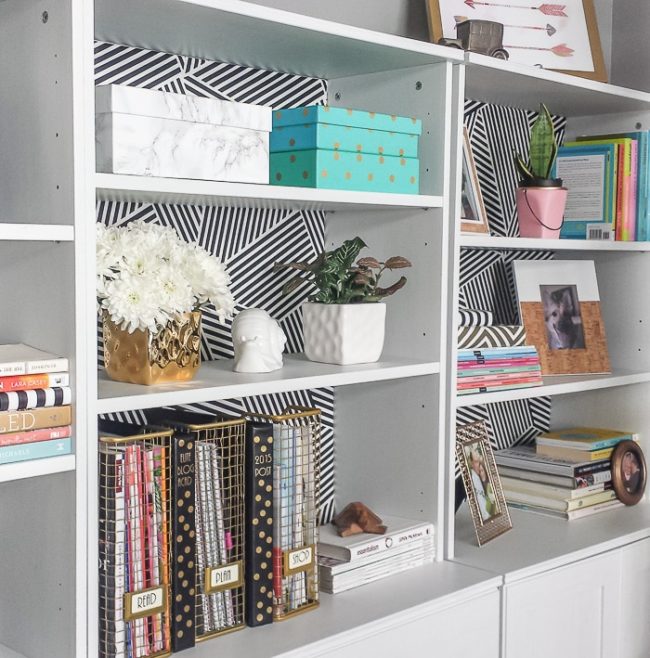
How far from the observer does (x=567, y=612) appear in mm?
2053

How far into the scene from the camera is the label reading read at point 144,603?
1461 mm

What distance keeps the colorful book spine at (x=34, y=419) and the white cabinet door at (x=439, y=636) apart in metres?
0.55

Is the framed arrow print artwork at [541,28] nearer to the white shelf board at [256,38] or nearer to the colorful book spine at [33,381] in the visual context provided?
the white shelf board at [256,38]

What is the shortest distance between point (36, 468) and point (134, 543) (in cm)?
21

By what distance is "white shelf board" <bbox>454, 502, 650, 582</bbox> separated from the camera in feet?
6.53

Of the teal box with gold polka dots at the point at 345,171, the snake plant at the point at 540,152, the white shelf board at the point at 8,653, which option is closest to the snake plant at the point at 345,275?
the teal box with gold polka dots at the point at 345,171

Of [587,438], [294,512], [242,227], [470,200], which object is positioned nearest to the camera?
[294,512]

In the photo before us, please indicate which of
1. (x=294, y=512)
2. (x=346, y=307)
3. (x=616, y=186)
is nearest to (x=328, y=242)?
(x=346, y=307)

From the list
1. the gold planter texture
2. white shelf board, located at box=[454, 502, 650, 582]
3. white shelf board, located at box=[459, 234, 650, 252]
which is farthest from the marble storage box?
white shelf board, located at box=[454, 502, 650, 582]

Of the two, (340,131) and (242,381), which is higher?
(340,131)

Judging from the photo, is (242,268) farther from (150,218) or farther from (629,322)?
(629,322)

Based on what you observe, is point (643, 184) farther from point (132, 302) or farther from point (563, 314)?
point (132, 302)

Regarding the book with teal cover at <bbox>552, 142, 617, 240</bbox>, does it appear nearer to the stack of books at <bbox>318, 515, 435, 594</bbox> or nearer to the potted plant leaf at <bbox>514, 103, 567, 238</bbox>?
the potted plant leaf at <bbox>514, 103, 567, 238</bbox>

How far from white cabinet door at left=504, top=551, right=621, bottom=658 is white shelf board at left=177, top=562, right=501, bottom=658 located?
11 cm
